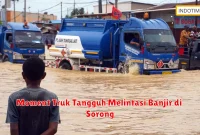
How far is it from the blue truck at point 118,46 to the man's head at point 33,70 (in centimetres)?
1216

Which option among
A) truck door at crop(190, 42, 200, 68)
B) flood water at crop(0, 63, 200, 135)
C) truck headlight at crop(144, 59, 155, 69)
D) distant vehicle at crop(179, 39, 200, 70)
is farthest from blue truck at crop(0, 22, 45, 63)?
truck door at crop(190, 42, 200, 68)

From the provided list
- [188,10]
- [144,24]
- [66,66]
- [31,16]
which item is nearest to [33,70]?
[144,24]

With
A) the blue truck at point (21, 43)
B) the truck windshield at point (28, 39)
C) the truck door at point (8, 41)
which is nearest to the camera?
the blue truck at point (21, 43)

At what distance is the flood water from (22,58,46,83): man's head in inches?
156

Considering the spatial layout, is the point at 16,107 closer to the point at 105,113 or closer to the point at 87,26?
the point at 105,113

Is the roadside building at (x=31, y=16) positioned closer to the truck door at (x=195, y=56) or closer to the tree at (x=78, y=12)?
the tree at (x=78, y=12)

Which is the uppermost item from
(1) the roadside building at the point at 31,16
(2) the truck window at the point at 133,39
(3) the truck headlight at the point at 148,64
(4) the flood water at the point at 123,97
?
(1) the roadside building at the point at 31,16

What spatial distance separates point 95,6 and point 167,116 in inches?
2118

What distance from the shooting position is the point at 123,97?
1120 centimetres

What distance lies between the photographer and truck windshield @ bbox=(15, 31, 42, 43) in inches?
860

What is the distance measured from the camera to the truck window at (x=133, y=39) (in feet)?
51.7

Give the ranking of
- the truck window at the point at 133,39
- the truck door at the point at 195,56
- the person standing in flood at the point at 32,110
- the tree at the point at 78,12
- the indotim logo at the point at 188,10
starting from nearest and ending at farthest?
the person standing in flood at the point at 32,110 → the truck window at the point at 133,39 → the truck door at the point at 195,56 → the indotim logo at the point at 188,10 → the tree at the point at 78,12

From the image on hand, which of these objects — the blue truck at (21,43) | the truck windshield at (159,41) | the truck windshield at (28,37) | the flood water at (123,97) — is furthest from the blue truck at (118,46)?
the truck windshield at (28,37)

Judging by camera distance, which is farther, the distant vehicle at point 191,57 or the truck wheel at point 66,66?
the truck wheel at point 66,66
